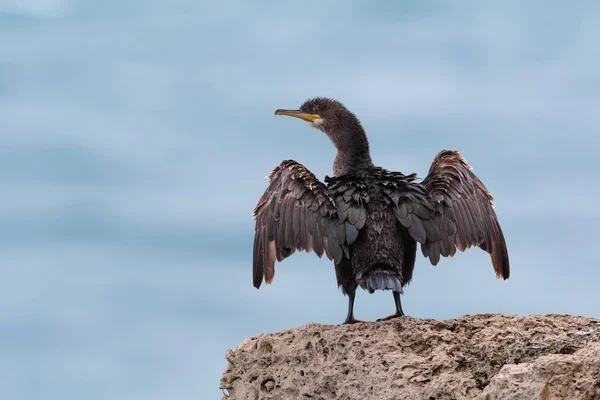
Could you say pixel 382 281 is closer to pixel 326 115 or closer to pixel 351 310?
pixel 351 310

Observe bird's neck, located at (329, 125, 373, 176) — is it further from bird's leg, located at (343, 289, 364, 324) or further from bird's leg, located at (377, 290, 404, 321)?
bird's leg, located at (377, 290, 404, 321)

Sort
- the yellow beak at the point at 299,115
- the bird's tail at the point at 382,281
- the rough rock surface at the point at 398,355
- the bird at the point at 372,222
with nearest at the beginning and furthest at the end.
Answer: the rough rock surface at the point at 398,355 < the bird's tail at the point at 382,281 < the bird at the point at 372,222 < the yellow beak at the point at 299,115

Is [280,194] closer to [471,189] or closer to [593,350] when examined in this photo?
[471,189]

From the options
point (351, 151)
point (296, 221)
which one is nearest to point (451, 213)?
point (296, 221)

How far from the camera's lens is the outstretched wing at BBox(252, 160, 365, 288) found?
8898mm

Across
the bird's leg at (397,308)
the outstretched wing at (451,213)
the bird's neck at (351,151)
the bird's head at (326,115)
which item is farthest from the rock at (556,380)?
the bird's head at (326,115)

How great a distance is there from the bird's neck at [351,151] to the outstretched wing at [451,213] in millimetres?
873

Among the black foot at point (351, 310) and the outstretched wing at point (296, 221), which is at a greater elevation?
the outstretched wing at point (296, 221)

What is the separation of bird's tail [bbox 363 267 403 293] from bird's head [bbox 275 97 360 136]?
8.07 ft

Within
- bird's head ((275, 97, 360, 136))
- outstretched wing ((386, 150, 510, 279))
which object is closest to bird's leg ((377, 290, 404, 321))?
outstretched wing ((386, 150, 510, 279))

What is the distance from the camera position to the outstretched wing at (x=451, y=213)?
910 centimetres

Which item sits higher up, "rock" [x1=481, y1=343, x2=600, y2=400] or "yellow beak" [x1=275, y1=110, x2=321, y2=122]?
"yellow beak" [x1=275, y1=110, x2=321, y2=122]

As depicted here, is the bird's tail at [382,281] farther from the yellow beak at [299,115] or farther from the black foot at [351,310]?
the yellow beak at [299,115]

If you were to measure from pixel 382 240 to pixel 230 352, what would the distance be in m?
1.78
